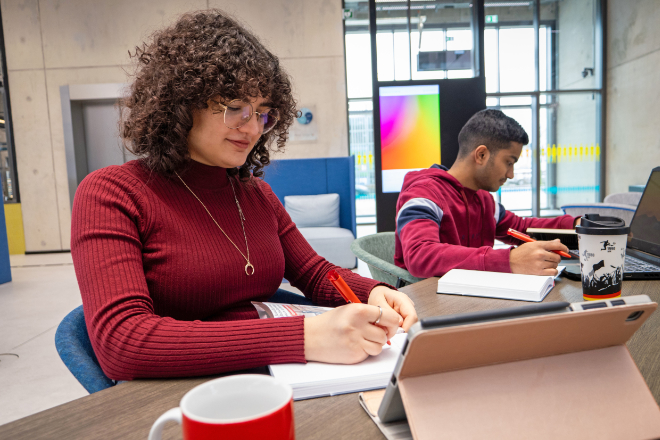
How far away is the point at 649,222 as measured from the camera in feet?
4.35

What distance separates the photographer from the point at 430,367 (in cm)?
41

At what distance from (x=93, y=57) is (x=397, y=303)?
637 cm

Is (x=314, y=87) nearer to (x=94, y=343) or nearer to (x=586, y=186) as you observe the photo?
(x=586, y=186)

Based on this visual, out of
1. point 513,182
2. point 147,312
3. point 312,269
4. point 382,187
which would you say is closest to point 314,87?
point 382,187

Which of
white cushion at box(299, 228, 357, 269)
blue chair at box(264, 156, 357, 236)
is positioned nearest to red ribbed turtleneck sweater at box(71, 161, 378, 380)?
white cushion at box(299, 228, 357, 269)

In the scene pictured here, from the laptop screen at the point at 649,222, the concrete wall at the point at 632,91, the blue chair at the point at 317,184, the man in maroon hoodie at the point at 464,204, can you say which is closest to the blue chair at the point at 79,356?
the man in maroon hoodie at the point at 464,204

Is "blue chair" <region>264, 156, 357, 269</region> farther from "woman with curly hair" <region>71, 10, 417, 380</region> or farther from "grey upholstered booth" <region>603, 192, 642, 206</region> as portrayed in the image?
"woman with curly hair" <region>71, 10, 417, 380</region>

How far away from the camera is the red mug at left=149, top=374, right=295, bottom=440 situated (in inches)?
11.5

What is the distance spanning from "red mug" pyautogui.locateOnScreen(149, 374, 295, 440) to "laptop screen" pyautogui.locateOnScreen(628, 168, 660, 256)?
135 centimetres

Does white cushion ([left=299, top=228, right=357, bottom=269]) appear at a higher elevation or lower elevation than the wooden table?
lower

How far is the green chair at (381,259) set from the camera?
147cm

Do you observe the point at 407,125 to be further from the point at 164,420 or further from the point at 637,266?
the point at 164,420

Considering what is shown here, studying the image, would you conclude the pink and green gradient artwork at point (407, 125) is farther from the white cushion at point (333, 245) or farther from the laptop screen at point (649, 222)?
the laptop screen at point (649, 222)

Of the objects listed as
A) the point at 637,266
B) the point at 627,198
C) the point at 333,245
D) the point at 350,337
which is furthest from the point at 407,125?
the point at 350,337
